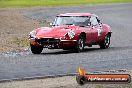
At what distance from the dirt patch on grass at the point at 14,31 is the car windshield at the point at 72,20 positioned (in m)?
2.17

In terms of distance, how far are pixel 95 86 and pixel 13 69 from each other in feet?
12.2

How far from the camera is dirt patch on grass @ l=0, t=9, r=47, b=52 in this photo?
23469 mm

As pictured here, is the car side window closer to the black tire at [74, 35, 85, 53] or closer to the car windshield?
the car windshield

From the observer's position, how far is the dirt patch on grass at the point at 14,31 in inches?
924

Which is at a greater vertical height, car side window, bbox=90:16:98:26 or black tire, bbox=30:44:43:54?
car side window, bbox=90:16:98:26

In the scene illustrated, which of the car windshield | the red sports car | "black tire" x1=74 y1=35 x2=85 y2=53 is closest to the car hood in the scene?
the red sports car

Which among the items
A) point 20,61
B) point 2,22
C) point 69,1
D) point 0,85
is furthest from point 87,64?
point 69,1

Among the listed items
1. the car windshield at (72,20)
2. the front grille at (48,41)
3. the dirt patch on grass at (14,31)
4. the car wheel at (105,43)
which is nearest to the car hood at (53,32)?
the front grille at (48,41)

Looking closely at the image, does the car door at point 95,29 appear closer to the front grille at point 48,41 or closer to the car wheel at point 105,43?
the car wheel at point 105,43

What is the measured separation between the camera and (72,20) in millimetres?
20797

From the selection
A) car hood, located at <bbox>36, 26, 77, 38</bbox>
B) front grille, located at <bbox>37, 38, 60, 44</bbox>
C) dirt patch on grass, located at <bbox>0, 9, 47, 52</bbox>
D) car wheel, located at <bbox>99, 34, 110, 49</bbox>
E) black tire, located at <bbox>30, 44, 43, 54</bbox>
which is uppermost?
car hood, located at <bbox>36, 26, 77, 38</bbox>

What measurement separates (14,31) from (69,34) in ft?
43.2

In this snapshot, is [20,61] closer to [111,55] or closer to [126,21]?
[111,55]

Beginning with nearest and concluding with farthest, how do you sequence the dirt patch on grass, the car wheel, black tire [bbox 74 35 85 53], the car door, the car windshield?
black tire [bbox 74 35 85 53], the car windshield, the car door, the car wheel, the dirt patch on grass
